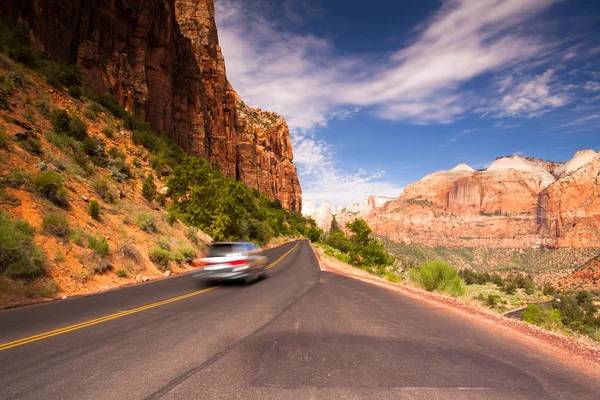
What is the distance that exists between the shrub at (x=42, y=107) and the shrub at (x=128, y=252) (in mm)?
13024

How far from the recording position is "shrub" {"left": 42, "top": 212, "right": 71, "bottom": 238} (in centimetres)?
1116

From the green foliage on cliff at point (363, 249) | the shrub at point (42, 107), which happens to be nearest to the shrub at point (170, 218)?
the shrub at point (42, 107)

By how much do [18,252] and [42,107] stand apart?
15253mm

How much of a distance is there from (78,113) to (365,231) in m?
27.8

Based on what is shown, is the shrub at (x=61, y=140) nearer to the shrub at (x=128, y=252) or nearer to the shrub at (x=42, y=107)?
the shrub at (x=42, y=107)

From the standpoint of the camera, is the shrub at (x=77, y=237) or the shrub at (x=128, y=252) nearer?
the shrub at (x=77, y=237)

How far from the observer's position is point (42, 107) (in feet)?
62.3

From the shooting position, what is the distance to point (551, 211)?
167875 mm

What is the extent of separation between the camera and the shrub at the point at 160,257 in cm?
1485

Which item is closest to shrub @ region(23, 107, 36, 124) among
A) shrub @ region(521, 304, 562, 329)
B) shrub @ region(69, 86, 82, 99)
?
shrub @ region(69, 86, 82, 99)

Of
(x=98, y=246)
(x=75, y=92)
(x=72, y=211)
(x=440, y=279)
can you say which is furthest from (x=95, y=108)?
(x=440, y=279)

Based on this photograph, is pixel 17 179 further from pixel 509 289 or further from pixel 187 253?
pixel 509 289

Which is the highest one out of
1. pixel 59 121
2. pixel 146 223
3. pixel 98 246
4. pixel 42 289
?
pixel 59 121

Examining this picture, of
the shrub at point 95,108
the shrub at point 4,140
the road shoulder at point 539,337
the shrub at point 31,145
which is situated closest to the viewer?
the road shoulder at point 539,337
